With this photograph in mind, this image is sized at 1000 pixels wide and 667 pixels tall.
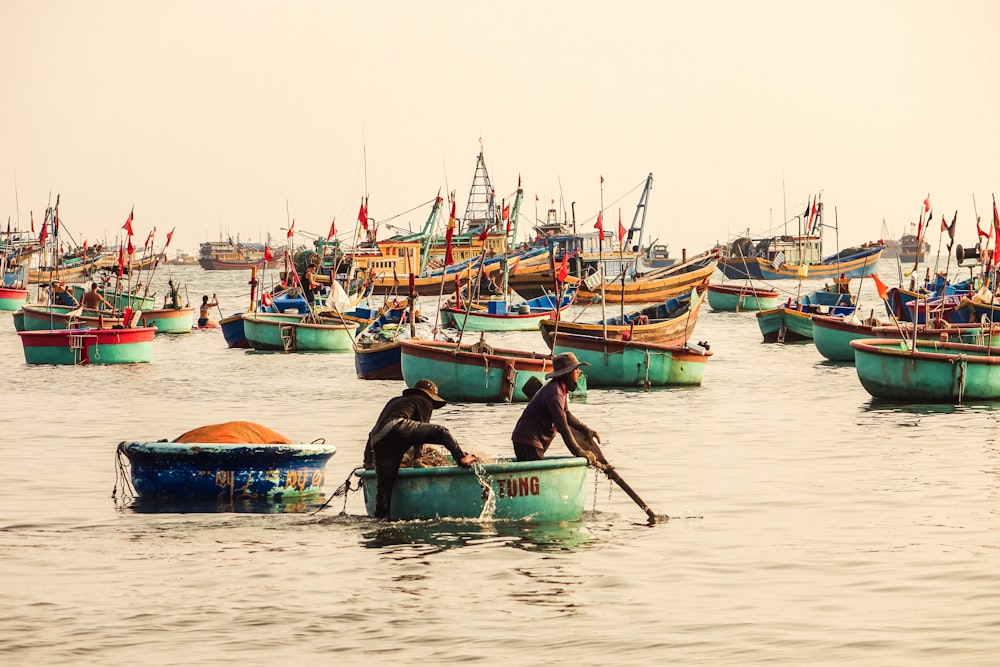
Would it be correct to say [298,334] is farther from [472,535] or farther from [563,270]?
[472,535]

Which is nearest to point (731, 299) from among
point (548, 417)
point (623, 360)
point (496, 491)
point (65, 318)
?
point (65, 318)

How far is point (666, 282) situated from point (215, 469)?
68.6m

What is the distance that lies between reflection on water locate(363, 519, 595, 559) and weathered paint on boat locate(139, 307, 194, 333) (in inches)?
1714

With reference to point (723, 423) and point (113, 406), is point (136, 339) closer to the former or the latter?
point (113, 406)

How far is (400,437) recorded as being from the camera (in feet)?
45.2

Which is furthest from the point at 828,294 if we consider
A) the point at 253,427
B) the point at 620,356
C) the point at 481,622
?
the point at 481,622

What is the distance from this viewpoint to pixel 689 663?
9.57m

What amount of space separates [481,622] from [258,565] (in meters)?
2.80

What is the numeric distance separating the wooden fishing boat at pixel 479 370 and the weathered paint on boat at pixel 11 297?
203 ft

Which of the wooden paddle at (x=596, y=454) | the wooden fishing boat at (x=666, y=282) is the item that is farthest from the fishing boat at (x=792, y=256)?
the wooden paddle at (x=596, y=454)

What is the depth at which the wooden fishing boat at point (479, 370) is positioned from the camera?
2830 centimetres

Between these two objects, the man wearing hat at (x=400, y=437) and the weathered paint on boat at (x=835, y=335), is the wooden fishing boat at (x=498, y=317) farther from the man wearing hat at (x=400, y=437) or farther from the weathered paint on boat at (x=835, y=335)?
the man wearing hat at (x=400, y=437)

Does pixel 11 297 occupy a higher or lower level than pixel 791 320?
higher

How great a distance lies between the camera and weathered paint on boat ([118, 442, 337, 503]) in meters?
15.6
